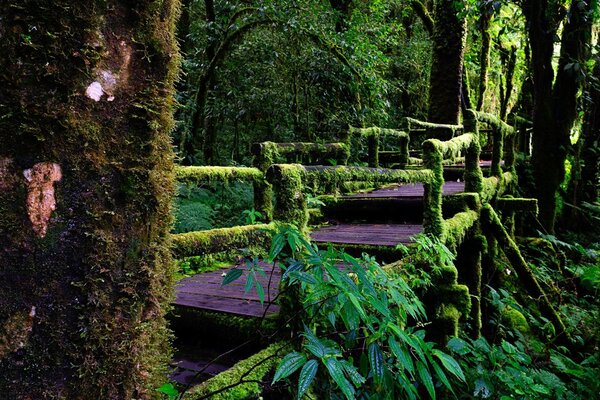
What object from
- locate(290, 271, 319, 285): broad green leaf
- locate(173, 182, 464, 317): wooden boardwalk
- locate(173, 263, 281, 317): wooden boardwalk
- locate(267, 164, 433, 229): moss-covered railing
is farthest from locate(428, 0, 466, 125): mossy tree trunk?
locate(290, 271, 319, 285): broad green leaf

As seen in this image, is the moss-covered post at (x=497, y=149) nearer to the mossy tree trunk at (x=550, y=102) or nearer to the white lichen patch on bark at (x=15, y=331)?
the mossy tree trunk at (x=550, y=102)

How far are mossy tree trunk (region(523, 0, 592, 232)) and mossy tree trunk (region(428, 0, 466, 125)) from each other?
156cm

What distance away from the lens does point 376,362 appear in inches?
72.0

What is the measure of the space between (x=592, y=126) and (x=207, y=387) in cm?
1246

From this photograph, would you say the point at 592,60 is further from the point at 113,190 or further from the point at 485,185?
the point at 113,190

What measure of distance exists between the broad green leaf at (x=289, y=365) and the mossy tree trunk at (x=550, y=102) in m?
10.0

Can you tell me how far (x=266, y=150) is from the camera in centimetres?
529

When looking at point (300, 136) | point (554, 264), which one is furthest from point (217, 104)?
point (554, 264)

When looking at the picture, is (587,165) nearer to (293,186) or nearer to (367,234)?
(367,234)

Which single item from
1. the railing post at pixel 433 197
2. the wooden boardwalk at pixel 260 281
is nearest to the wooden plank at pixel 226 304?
the wooden boardwalk at pixel 260 281

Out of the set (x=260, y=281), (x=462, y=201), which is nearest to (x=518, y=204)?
(x=462, y=201)

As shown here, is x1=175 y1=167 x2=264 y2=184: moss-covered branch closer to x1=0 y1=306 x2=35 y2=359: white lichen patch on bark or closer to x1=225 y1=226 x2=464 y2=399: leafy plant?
x1=225 y1=226 x2=464 y2=399: leafy plant

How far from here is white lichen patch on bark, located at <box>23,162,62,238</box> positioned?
133 cm

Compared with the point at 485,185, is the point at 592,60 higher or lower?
higher
